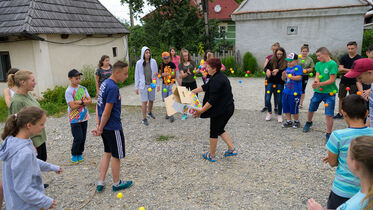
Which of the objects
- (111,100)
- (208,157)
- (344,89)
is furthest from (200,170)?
(344,89)

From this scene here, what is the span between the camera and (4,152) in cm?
233

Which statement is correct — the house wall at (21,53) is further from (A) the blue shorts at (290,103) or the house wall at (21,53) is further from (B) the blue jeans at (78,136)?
(A) the blue shorts at (290,103)

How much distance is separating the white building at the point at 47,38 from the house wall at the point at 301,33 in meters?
7.83

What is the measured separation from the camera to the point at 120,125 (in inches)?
147

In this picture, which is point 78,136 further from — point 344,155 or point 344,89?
point 344,89

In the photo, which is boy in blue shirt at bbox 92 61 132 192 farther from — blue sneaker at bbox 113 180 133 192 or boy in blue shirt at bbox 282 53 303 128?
boy in blue shirt at bbox 282 53 303 128

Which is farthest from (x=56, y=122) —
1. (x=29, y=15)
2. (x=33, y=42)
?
(x=29, y=15)

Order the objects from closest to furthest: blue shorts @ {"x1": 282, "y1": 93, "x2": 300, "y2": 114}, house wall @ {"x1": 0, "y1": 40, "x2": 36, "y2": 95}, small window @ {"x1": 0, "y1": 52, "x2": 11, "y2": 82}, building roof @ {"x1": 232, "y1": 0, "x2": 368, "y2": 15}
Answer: blue shorts @ {"x1": 282, "y1": 93, "x2": 300, "y2": 114}, house wall @ {"x1": 0, "y1": 40, "x2": 36, "y2": 95}, small window @ {"x1": 0, "y1": 52, "x2": 11, "y2": 82}, building roof @ {"x1": 232, "y1": 0, "x2": 368, "y2": 15}

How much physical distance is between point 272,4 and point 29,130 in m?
14.6

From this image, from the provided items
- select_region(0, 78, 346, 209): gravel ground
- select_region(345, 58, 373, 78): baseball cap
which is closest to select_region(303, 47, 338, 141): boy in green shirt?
select_region(0, 78, 346, 209): gravel ground

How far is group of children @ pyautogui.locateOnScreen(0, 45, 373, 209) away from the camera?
226 centimetres

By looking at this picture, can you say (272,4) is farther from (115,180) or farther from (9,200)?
(9,200)

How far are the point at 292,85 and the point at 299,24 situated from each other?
963 cm

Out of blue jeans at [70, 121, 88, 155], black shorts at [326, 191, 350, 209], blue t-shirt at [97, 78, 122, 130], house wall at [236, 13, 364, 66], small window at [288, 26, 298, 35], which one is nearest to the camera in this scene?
black shorts at [326, 191, 350, 209]
